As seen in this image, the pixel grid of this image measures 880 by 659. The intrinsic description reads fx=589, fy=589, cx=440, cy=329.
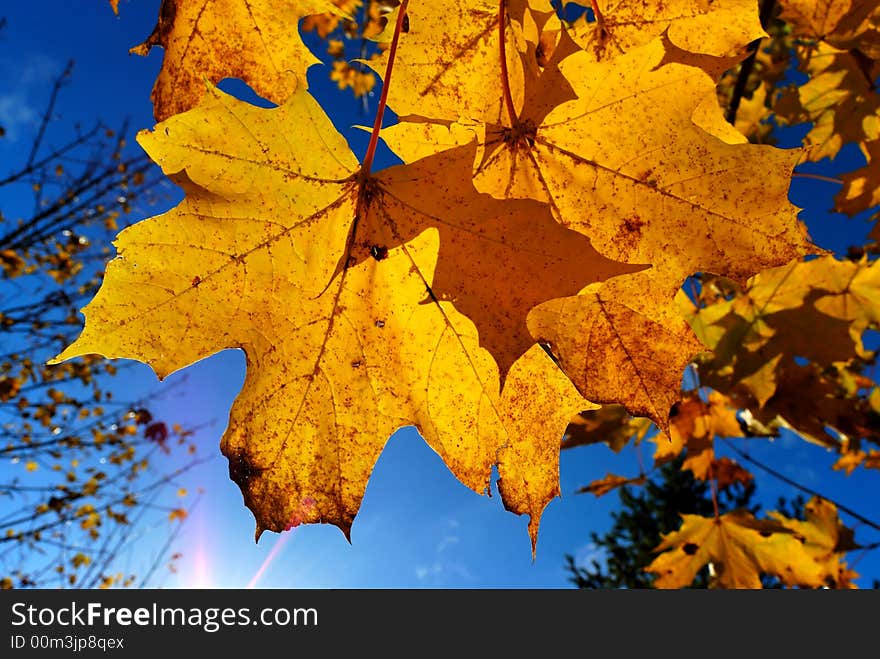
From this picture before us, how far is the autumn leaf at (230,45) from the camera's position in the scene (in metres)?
1.01

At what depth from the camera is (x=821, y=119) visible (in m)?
2.22

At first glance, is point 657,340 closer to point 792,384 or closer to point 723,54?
point 723,54

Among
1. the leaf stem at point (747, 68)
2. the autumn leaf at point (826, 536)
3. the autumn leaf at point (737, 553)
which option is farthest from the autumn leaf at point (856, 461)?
the leaf stem at point (747, 68)

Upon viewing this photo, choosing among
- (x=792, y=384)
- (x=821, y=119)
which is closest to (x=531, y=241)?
(x=792, y=384)

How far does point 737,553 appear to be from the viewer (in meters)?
2.56

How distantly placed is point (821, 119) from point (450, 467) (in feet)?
7.14

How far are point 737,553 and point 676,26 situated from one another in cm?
232

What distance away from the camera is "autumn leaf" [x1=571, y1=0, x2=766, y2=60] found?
100cm

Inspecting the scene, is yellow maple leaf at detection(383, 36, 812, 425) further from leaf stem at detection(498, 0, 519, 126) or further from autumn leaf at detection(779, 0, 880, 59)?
autumn leaf at detection(779, 0, 880, 59)

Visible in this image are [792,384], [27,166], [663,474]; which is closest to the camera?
[792,384]

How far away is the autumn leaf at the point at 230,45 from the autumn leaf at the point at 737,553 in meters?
2.31

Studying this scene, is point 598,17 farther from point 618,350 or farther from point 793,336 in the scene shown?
point 793,336

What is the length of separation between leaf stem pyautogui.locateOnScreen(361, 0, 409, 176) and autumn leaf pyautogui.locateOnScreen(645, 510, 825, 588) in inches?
86.2

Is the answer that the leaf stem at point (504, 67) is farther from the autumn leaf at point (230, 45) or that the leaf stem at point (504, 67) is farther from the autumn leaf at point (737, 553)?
the autumn leaf at point (737, 553)
